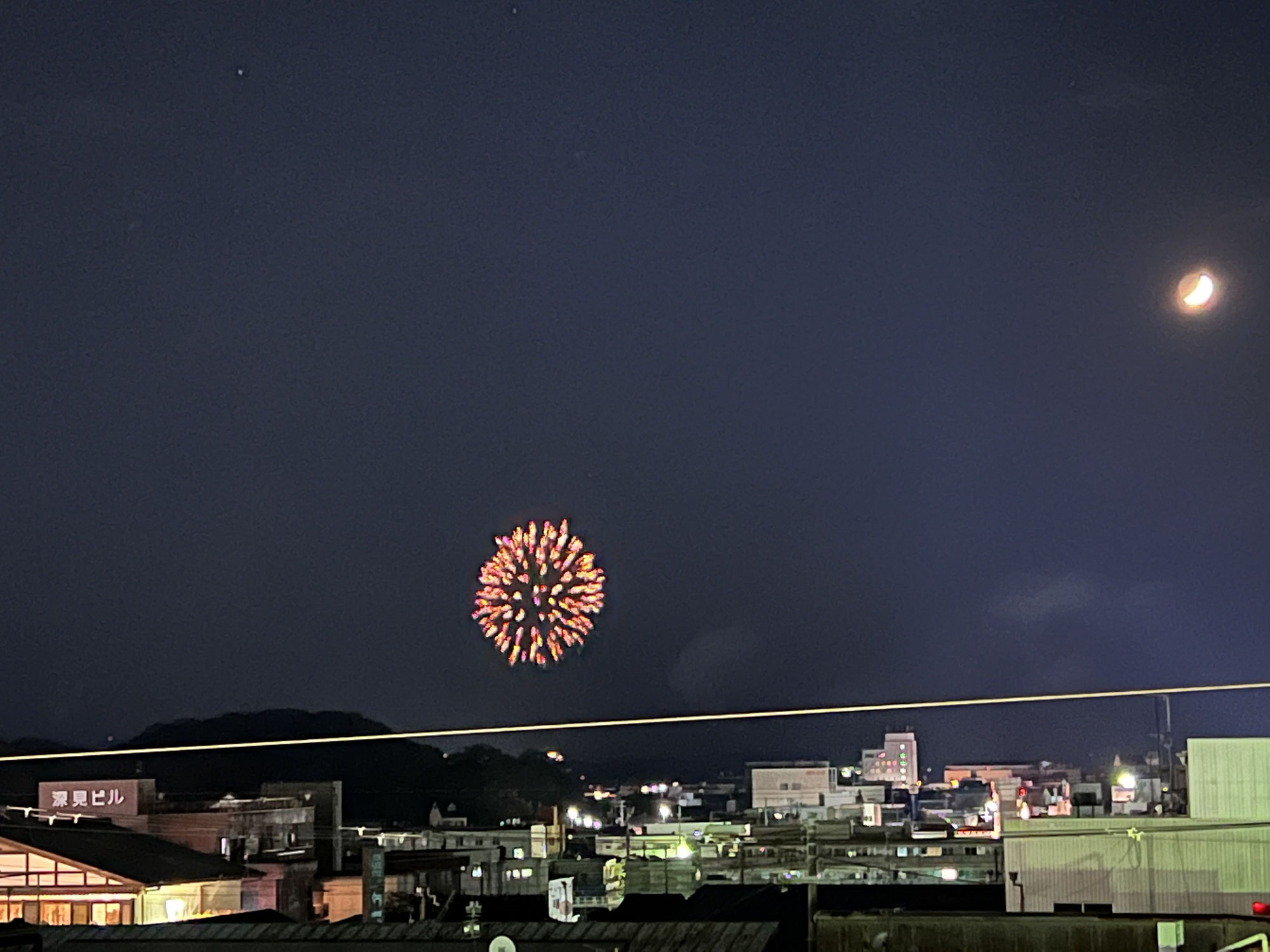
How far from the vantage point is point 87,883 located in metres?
12.2

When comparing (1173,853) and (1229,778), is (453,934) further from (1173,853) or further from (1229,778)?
Result: (1229,778)

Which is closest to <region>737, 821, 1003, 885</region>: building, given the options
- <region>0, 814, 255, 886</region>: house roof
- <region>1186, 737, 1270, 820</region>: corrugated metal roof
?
<region>1186, 737, 1270, 820</region>: corrugated metal roof

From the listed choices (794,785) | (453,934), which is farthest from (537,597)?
(794,785)

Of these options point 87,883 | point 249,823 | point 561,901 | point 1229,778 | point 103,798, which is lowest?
point 561,901

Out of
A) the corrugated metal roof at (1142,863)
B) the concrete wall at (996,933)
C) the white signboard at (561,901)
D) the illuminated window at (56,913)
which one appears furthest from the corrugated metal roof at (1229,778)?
the illuminated window at (56,913)

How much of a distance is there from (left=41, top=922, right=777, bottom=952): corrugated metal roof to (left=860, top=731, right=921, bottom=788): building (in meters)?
17.8

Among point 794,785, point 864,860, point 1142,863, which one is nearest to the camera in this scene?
point 1142,863

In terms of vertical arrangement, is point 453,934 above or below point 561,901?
above

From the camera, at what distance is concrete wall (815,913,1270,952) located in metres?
7.95

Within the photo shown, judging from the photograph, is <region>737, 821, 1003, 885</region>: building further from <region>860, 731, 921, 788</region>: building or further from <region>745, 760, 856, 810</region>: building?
<region>860, 731, 921, 788</region>: building

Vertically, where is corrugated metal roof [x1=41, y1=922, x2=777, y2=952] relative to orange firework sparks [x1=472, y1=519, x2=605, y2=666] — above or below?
below

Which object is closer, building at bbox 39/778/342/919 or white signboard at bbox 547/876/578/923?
white signboard at bbox 547/876/578/923

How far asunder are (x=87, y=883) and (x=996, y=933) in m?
7.76

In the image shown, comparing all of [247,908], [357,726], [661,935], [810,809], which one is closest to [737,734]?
[810,809]
